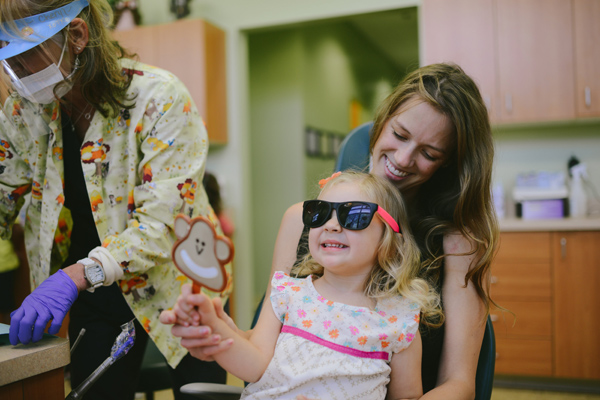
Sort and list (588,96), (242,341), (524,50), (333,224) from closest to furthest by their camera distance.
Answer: (242,341) < (333,224) < (588,96) < (524,50)

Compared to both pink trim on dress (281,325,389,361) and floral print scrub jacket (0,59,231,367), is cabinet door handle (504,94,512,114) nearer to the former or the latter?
floral print scrub jacket (0,59,231,367)

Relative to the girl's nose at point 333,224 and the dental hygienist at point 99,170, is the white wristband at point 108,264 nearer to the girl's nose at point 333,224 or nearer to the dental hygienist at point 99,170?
the dental hygienist at point 99,170

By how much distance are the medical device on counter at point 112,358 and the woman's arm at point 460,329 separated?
2.25 ft

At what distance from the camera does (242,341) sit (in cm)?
102

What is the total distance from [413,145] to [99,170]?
0.86 metres

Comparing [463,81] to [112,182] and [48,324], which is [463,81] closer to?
[112,182]

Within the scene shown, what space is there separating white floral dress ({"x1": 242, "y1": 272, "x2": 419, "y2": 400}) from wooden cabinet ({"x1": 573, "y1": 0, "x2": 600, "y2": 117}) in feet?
8.67

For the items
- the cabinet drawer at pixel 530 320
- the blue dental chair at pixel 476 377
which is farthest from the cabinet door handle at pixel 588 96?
the blue dental chair at pixel 476 377

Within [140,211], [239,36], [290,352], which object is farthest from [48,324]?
[239,36]

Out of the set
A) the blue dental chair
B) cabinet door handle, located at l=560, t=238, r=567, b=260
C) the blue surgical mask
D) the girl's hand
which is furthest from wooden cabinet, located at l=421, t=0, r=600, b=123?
the girl's hand

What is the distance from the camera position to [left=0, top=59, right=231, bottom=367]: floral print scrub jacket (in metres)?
1.34

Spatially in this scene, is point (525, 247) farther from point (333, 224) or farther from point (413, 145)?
point (333, 224)

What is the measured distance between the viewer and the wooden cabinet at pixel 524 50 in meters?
3.12

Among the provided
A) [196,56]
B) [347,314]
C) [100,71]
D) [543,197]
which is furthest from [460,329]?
[196,56]
